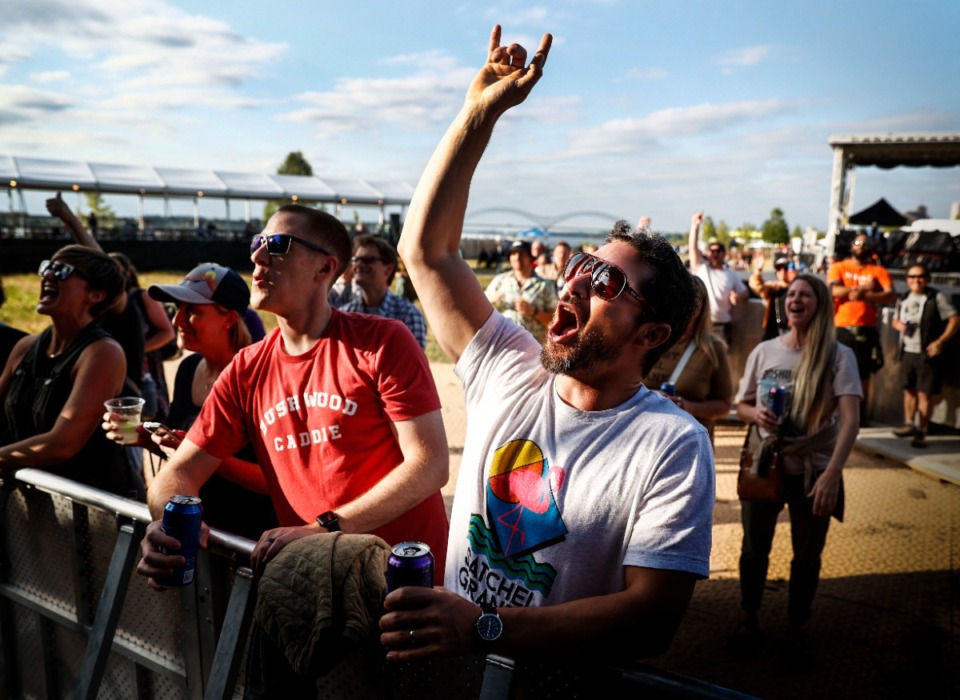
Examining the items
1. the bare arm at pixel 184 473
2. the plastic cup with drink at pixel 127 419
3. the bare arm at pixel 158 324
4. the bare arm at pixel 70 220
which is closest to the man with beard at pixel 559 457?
the bare arm at pixel 184 473

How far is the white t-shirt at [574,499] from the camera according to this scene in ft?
5.08

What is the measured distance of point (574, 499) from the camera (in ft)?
5.41

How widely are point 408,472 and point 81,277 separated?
220 centimetres

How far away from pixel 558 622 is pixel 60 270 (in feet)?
10.1

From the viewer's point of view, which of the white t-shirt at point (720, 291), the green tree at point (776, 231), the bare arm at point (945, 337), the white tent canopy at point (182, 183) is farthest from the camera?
the green tree at point (776, 231)

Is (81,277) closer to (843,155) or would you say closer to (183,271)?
(843,155)

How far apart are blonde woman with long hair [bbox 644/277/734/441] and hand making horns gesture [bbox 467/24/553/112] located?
238cm

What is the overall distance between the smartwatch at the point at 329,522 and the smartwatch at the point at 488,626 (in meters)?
0.81

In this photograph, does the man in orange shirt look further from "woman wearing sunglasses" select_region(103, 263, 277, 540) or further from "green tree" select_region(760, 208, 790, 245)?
"green tree" select_region(760, 208, 790, 245)

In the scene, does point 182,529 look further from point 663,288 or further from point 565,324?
point 663,288

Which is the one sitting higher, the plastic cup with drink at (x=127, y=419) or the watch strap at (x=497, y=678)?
the plastic cup with drink at (x=127, y=419)

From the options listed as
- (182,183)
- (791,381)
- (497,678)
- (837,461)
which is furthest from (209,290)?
(182,183)

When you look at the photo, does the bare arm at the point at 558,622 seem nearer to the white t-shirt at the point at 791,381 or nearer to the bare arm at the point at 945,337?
the white t-shirt at the point at 791,381

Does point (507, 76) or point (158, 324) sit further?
point (158, 324)
